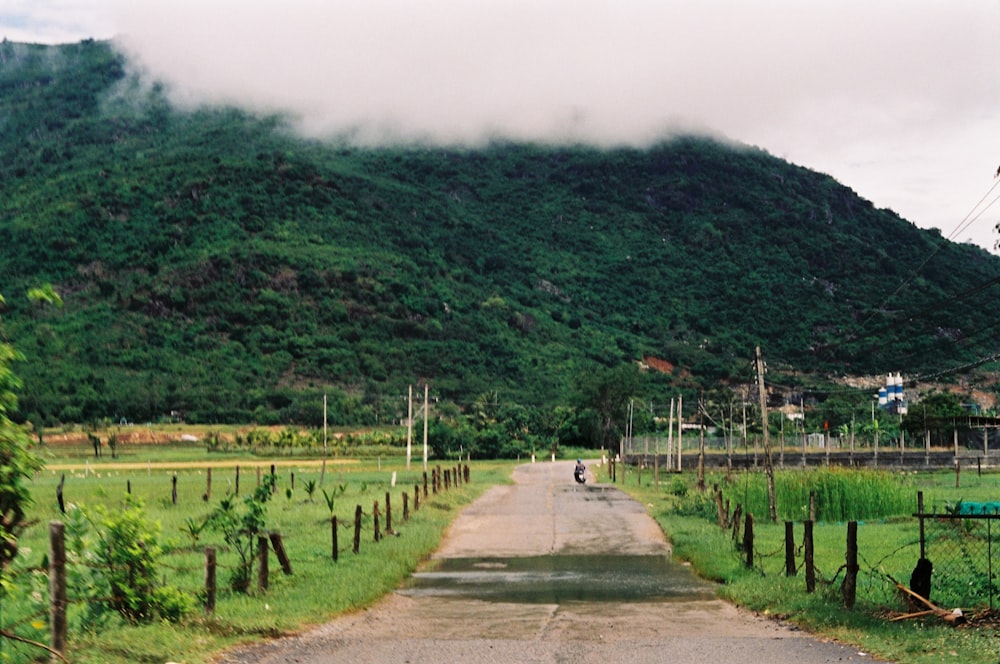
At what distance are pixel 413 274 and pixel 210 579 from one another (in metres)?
132

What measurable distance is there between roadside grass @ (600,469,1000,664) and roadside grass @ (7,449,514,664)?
217 inches

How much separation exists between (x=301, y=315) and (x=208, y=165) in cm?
4564

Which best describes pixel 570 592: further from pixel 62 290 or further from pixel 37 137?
pixel 37 137

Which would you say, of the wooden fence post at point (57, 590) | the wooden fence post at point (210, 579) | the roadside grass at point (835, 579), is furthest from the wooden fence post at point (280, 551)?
the roadside grass at point (835, 579)

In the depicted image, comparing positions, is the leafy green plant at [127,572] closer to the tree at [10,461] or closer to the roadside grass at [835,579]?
the tree at [10,461]

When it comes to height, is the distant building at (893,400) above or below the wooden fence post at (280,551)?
above

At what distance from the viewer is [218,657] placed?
1207 cm

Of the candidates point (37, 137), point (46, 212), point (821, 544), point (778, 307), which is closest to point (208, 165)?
point (46, 212)

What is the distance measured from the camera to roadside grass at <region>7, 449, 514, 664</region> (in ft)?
→ 38.9

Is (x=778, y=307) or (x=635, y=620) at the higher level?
(x=778, y=307)

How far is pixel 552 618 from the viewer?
15.7m

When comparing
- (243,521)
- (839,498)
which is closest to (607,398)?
(839,498)

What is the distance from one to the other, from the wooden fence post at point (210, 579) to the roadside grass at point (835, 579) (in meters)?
7.29

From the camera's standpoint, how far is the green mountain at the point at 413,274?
4358 inches
